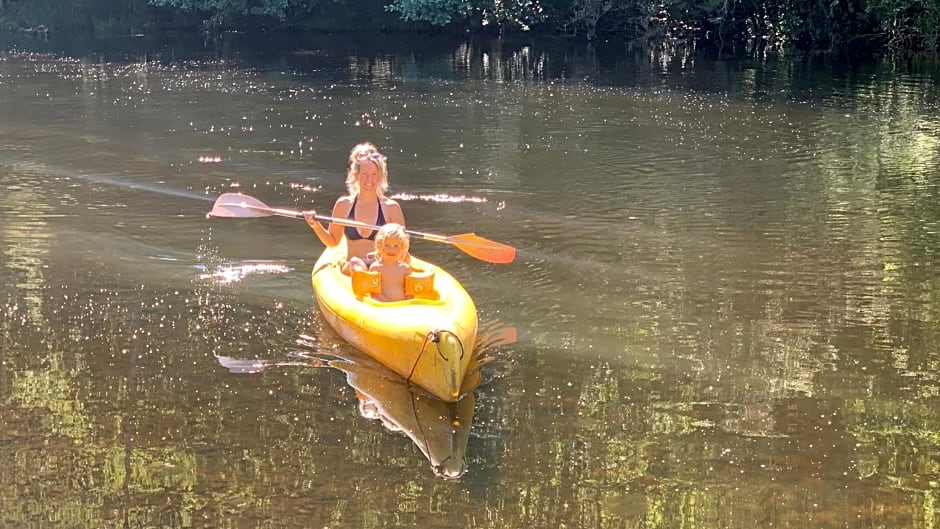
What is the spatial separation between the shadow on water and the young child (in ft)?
1.31

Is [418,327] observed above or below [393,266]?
below

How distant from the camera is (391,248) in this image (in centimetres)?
685

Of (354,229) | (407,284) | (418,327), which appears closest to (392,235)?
(407,284)

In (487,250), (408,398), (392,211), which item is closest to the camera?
→ (408,398)

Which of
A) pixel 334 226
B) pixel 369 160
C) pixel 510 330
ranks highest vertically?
pixel 369 160

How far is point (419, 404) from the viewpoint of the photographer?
624 cm

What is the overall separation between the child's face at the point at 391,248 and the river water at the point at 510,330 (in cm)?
63

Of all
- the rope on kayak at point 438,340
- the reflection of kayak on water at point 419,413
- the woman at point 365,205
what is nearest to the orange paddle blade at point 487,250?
the woman at point 365,205

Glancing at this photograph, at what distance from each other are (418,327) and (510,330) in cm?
138

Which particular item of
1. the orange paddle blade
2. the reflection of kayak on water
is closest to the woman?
the orange paddle blade

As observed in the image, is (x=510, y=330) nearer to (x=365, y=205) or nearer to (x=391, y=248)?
(x=391, y=248)

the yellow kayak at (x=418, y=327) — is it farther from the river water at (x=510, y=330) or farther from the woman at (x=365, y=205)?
the woman at (x=365, y=205)

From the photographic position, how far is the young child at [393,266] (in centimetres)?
688

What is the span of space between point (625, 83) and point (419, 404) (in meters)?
14.8
